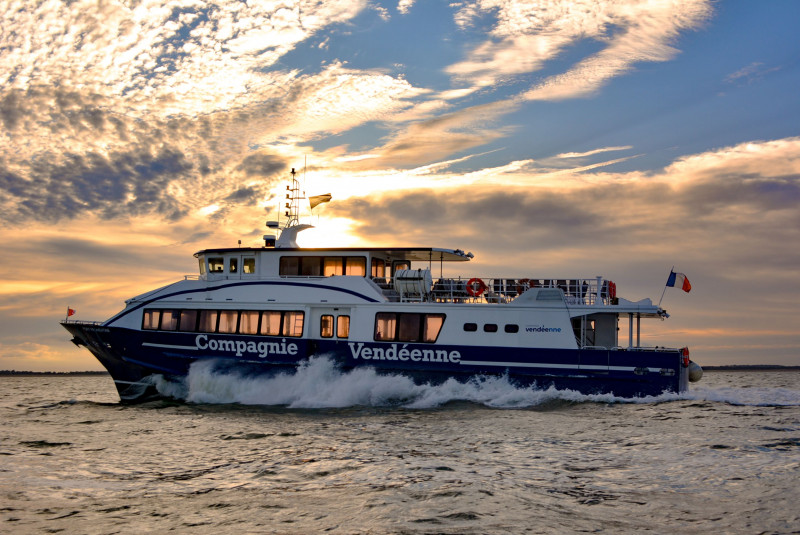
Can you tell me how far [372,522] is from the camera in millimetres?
7312

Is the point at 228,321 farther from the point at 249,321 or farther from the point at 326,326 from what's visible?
the point at 326,326

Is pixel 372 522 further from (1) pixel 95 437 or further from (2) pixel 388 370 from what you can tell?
(2) pixel 388 370

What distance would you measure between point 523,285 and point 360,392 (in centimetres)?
608

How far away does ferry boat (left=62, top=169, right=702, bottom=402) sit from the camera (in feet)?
58.8

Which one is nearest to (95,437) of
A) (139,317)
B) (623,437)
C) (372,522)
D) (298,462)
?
(298,462)

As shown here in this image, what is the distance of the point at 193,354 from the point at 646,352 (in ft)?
47.8

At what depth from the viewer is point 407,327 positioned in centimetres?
1909

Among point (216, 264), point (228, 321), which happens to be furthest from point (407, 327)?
point (216, 264)

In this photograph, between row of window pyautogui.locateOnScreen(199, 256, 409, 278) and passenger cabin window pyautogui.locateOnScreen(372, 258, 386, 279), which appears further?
passenger cabin window pyautogui.locateOnScreen(372, 258, 386, 279)

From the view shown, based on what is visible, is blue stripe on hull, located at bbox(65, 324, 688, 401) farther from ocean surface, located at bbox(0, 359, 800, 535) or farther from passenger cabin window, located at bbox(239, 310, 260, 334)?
ocean surface, located at bbox(0, 359, 800, 535)

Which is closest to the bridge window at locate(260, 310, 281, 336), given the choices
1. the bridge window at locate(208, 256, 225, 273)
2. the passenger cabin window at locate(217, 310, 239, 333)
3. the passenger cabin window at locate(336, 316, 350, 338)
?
the passenger cabin window at locate(217, 310, 239, 333)

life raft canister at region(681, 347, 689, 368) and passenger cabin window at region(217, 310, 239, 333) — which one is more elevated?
passenger cabin window at region(217, 310, 239, 333)

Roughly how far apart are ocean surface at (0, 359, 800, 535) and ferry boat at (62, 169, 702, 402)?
755 mm

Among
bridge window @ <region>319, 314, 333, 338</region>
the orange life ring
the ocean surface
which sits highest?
the orange life ring
